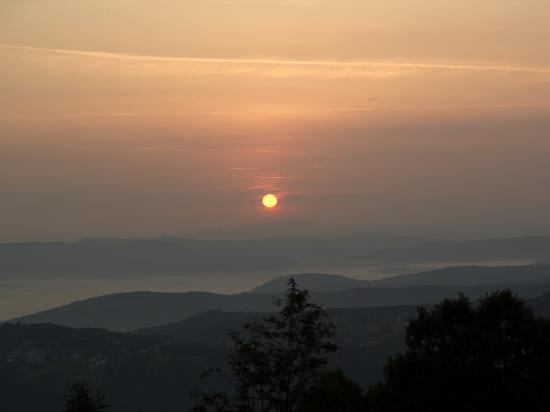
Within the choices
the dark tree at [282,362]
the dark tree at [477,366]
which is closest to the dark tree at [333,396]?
the dark tree at [282,362]

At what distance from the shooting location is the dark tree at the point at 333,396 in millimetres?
51625

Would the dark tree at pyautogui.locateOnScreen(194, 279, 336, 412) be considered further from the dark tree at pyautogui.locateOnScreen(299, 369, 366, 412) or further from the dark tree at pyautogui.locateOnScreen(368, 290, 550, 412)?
the dark tree at pyautogui.locateOnScreen(368, 290, 550, 412)

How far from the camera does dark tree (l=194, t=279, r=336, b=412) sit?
166 feet

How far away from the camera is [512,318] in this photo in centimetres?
6212

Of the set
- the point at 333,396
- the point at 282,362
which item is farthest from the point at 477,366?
the point at 282,362

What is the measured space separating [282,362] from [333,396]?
28.0ft

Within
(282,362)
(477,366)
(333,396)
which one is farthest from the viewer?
(477,366)

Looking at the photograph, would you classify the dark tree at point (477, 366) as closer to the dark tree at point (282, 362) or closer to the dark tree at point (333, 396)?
the dark tree at point (333, 396)

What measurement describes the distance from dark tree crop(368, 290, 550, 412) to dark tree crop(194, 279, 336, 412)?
359 inches

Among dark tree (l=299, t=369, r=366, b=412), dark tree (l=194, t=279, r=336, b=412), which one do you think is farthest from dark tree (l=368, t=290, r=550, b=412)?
dark tree (l=194, t=279, r=336, b=412)

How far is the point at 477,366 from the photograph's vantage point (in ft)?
193

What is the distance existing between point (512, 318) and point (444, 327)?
4.41m

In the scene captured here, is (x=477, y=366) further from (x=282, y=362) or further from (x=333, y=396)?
(x=282, y=362)

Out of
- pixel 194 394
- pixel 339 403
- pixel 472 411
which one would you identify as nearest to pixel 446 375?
pixel 472 411
